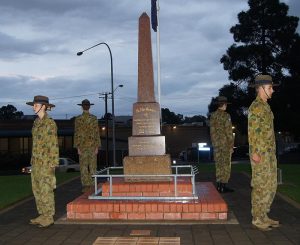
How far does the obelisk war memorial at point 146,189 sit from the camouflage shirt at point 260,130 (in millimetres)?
1264

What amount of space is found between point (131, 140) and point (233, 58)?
3378 centimetres

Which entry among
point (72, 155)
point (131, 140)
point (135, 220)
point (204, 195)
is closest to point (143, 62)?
point (131, 140)

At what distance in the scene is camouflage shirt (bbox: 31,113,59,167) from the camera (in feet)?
26.7

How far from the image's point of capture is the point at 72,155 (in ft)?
162

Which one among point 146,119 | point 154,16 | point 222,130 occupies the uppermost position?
point 154,16

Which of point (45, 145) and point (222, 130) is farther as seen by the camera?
point (222, 130)

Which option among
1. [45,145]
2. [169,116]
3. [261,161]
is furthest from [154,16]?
[169,116]

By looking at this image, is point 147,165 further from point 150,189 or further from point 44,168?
point 44,168

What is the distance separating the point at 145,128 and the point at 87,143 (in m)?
1.98

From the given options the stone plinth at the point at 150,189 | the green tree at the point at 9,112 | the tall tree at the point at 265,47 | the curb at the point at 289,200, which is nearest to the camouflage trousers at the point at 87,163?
the stone plinth at the point at 150,189

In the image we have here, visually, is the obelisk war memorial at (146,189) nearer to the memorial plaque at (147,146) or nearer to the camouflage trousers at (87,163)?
the memorial plaque at (147,146)

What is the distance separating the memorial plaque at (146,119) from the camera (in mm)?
11086

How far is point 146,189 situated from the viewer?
31.6 feet

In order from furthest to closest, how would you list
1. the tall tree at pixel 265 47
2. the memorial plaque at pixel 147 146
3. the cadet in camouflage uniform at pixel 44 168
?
1. the tall tree at pixel 265 47
2. the memorial plaque at pixel 147 146
3. the cadet in camouflage uniform at pixel 44 168
